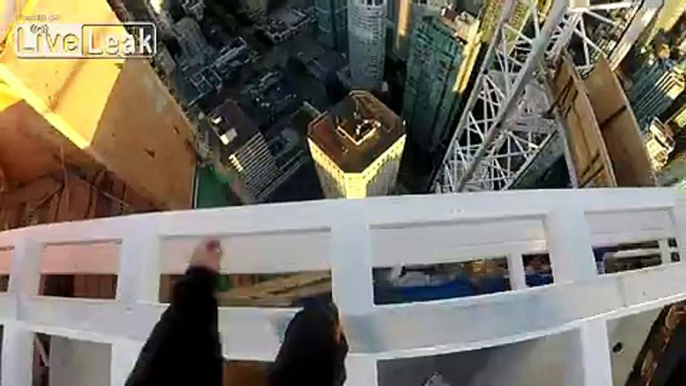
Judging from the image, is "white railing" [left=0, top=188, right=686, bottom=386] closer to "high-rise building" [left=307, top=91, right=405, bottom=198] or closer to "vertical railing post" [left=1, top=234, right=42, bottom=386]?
"vertical railing post" [left=1, top=234, right=42, bottom=386]

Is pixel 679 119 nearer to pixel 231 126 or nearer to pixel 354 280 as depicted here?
pixel 231 126

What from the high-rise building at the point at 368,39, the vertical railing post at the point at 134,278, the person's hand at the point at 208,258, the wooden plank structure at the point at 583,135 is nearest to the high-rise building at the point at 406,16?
the high-rise building at the point at 368,39

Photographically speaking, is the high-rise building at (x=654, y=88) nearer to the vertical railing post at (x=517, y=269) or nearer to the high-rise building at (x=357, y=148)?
the high-rise building at (x=357, y=148)

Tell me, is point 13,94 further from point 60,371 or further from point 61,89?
point 60,371

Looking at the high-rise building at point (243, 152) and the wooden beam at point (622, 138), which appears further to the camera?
the high-rise building at point (243, 152)

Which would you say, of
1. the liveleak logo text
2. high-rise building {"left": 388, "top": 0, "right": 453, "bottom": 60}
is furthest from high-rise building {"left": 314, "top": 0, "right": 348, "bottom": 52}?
the liveleak logo text

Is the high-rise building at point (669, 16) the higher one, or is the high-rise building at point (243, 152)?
the high-rise building at point (669, 16)

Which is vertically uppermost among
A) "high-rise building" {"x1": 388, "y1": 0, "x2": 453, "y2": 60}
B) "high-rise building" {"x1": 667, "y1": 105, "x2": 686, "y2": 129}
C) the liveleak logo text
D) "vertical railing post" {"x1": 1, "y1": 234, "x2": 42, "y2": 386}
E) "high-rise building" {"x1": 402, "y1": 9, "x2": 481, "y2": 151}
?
"high-rise building" {"x1": 388, "y1": 0, "x2": 453, "y2": 60}
